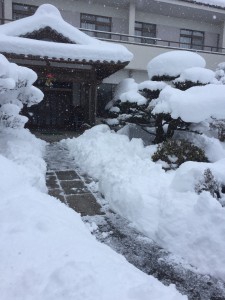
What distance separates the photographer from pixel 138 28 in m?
18.1

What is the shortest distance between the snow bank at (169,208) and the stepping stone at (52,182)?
0.91 metres

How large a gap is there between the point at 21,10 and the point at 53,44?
6324 mm

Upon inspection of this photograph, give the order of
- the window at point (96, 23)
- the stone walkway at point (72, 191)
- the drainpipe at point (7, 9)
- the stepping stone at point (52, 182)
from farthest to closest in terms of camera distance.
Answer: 1. the window at point (96, 23)
2. the drainpipe at point (7, 9)
3. the stepping stone at point (52, 182)
4. the stone walkway at point (72, 191)

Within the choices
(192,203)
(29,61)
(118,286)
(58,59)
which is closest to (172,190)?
(192,203)

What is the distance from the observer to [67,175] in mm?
6887

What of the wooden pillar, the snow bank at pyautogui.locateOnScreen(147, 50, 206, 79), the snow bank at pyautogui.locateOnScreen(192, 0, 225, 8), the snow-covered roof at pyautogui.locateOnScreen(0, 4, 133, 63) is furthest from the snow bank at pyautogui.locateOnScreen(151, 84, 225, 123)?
the snow bank at pyautogui.locateOnScreen(192, 0, 225, 8)

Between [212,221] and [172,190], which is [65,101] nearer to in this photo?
[172,190]

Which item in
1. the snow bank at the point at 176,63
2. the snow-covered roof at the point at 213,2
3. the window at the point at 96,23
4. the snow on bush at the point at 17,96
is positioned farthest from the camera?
the snow-covered roof at the point at 213,2

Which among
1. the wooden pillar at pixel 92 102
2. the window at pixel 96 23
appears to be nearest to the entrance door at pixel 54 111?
the wooden pillar at pixel 92 102

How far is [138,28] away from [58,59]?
355 inches

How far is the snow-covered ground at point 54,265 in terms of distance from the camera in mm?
2180

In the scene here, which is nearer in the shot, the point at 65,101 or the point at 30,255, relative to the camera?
the point at 30,255

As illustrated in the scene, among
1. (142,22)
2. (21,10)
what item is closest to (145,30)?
(142,22)

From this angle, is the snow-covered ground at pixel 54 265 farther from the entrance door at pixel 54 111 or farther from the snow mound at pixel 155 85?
the entrance door at pixel 54 111
